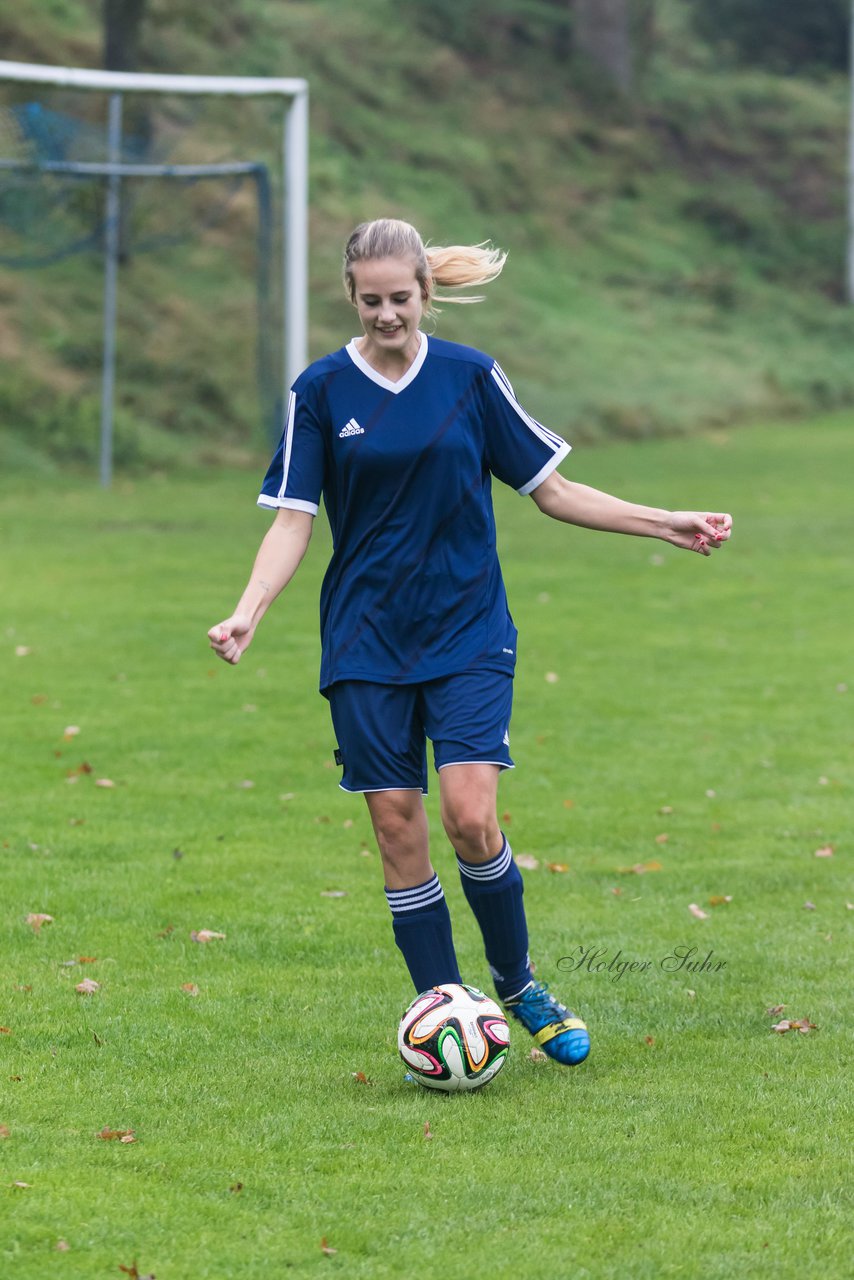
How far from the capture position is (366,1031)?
18.5ft

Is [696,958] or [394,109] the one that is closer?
[696,958]

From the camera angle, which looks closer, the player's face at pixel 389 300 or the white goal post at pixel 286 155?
the player's face at pixel 389 300

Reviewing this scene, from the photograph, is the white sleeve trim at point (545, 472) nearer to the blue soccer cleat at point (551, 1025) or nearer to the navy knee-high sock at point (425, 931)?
the navy knee-high sock at point (425, 931)

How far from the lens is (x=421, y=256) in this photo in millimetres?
4922

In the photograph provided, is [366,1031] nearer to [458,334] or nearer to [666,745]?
[666,745]

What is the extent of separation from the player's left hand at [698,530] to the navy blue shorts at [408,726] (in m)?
0.67

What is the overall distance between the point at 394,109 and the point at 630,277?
639cm

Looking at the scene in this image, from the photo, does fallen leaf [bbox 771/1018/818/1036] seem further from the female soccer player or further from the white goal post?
the white goal post

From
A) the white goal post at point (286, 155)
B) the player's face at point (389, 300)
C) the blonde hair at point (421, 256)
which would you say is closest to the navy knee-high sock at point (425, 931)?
the player's face at point (389, 300)

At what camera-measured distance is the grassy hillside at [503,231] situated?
28.5m

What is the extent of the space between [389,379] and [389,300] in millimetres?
227

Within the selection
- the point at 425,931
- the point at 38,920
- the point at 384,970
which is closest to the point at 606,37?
the point at 38,920

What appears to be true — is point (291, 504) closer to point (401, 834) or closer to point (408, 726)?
point (408, 726)

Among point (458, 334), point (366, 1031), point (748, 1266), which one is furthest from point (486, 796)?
point (458, 334)
